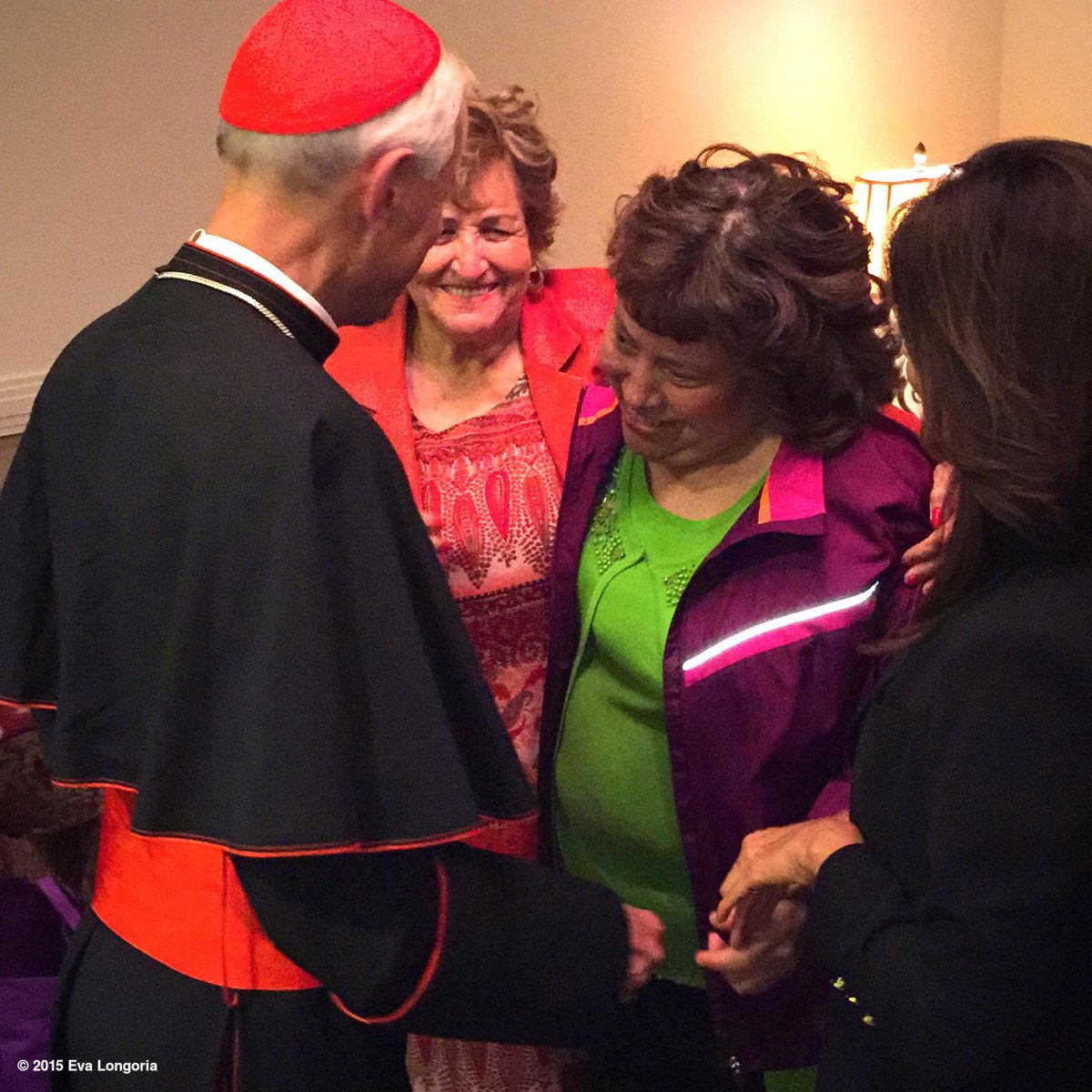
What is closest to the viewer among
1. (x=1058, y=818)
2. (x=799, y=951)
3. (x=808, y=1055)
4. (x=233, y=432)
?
(x=1058, y=818)

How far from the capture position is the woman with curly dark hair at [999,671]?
889 mm

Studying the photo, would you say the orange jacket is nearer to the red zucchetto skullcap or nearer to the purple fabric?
the red zucchetto skullcap

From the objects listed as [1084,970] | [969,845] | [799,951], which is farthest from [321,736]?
[799,951]

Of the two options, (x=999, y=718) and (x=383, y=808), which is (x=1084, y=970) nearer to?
(x=999, y=718)

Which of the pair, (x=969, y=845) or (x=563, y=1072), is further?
(x=563, y=1072)

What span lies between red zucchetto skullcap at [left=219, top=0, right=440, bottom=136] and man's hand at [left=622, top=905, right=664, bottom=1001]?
0.82m

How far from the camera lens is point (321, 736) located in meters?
1.02

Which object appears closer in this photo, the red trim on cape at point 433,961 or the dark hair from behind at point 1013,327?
the dark hair from behind at point 1013,327

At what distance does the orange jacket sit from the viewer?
183 cm

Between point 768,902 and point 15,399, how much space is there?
1892 mm

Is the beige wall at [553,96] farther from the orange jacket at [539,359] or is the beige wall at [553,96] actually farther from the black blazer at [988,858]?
the black blazer at [988,858]

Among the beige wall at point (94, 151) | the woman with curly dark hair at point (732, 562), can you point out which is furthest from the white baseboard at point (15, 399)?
the woman with curly dark hair at point (732, 562)

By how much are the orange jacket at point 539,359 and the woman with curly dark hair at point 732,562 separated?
0.25 metres

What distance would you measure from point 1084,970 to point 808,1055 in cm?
72
